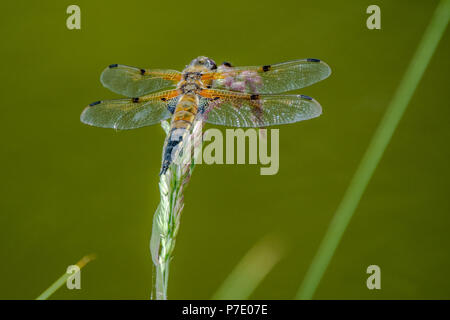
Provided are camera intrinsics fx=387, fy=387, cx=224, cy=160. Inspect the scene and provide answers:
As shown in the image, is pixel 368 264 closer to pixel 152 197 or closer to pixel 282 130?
pixel 282 130

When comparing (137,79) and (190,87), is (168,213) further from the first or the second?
(137,79)

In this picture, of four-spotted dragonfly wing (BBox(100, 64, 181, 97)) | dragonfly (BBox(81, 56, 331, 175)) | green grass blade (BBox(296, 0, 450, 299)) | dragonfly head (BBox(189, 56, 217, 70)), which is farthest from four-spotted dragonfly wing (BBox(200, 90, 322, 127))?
green grass blade (BBox(296, 0, 450, 299))

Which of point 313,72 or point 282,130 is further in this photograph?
point 282,130

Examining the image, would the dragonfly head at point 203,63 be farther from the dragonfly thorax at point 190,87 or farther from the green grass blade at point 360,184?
the green grass blade at point 360,184

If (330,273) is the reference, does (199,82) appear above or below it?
above

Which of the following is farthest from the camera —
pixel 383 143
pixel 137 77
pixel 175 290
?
pixel 175 290
